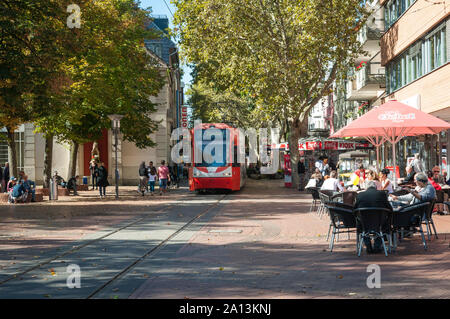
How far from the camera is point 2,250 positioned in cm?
1121

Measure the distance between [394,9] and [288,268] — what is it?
25572 millimetres

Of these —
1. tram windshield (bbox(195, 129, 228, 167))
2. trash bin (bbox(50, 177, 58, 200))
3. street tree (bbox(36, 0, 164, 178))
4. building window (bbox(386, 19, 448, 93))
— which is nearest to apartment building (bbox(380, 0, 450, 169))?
building window (bbox(386, 19, 448, 93))

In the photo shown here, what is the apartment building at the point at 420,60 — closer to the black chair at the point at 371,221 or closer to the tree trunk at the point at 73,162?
the black chair at the point at 371,221

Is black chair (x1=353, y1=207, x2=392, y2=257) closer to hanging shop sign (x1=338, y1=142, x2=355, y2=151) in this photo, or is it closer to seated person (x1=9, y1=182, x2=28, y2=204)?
seated person (x1=9, y1=182, x2=28, y2=204)

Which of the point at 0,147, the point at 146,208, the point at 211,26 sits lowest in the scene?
the point at 146,208

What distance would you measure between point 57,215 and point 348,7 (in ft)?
64.0

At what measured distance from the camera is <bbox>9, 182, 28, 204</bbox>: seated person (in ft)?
82.0

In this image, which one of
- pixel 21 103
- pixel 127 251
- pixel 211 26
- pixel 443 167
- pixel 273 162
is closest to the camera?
pixel 127 251

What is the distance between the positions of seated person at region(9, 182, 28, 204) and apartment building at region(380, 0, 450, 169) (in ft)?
55.6

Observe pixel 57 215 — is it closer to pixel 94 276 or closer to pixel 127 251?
pixel 127 251

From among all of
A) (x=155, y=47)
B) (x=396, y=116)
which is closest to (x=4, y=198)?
(x=396, y=116)

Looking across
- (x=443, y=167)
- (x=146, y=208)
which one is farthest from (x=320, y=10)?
(x=146, y=208)

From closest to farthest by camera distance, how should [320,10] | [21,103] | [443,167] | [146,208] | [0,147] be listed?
[21,103] → [146,208] → [443,167] → [320,10] → [0,147]

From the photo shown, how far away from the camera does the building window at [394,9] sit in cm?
2850
